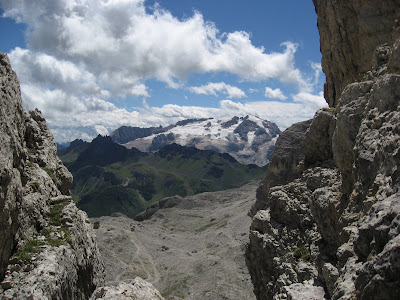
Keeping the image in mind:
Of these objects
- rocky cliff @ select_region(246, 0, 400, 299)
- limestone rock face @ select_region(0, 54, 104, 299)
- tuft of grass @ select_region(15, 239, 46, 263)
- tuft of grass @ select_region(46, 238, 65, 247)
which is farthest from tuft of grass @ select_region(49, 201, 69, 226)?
rocky cliff @ select_region(246, 0, 400, 299)

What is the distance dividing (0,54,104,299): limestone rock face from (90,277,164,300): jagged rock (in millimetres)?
3162

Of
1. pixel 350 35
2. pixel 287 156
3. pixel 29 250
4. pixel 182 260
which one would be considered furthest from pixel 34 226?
pixel 287 156

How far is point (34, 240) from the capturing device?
25.0 meters

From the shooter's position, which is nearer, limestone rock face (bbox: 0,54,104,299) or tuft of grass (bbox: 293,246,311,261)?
limestone rock face (bbox: 0,54,104,299)

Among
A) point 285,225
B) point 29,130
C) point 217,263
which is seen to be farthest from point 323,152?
point 217,263

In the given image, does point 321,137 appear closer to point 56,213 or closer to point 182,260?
point 56,213

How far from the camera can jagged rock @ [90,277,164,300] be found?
70.0 feet

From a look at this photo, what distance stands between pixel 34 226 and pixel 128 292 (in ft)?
33.5

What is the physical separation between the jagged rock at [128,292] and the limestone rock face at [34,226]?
316cm

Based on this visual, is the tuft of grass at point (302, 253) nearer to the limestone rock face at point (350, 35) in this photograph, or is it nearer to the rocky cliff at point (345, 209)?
the rocky cliff at point (345, 209)

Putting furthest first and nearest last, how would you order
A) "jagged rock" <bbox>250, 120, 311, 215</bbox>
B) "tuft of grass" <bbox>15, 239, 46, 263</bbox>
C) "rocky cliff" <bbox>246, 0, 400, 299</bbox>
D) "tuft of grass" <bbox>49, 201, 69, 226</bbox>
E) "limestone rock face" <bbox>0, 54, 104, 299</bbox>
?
"jagged rock" <bbox>250, 120, 311, 215</bbox>, "tuft of grass" <bbox>49, 201, 69, 226</bbox>, "tuft of grass" <bbox>15, 239, 46, 263</bbox>, "limestone rock face" <bbox>0, 54, 104, 299</bbox>, "rocky cliff" <bbox>246, 0, 400, 299</bbox>

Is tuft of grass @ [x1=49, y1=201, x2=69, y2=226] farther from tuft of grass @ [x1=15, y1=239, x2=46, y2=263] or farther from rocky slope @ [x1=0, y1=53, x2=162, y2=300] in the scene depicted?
tuft of grass @ [x1=15, y1=239, x2=46, y2=263]

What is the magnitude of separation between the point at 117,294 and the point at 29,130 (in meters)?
23.0

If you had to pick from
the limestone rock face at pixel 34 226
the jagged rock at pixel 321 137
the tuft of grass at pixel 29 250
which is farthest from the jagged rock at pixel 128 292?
the jagged rock at pixel 321 137
